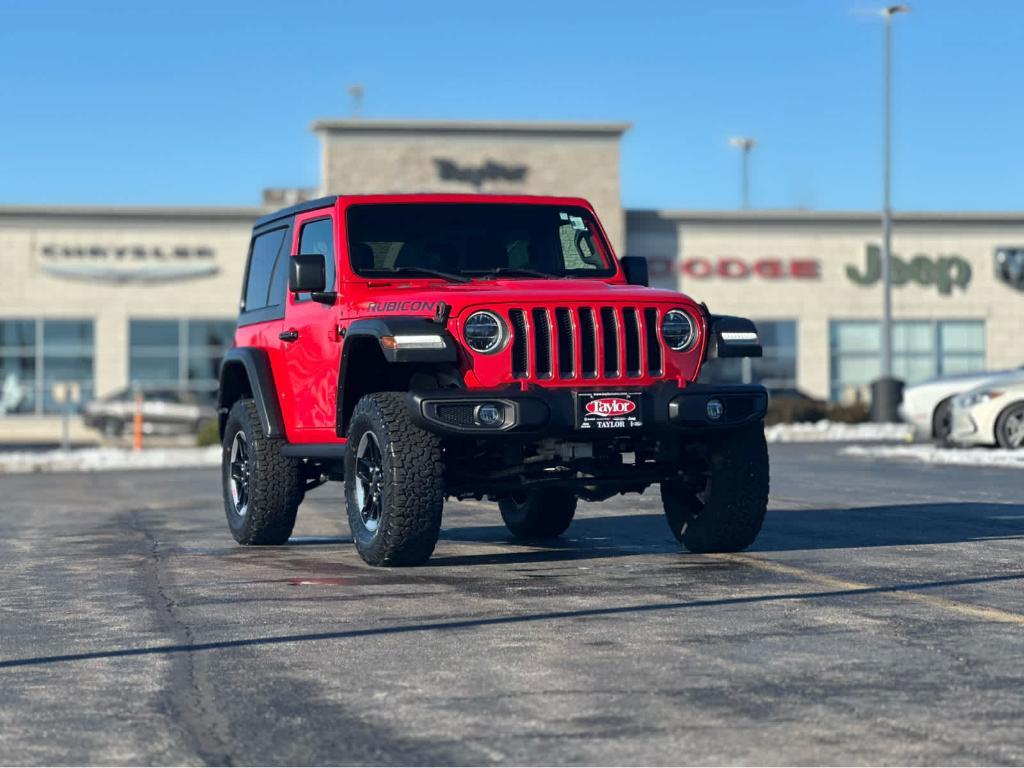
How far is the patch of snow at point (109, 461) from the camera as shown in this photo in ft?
100

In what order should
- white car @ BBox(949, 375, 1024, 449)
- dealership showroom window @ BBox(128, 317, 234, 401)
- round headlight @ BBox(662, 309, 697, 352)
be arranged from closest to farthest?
round headlight @ BBox(662, 309, 697, 352), white car @ BBox(949, 375, 1024, 449), dealership showroom window @ BBox(128, 317, 234, 401)

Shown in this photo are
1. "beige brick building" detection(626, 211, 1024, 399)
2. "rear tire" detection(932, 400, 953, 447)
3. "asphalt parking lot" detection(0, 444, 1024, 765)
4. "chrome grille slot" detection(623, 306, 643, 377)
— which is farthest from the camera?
"beige brick building" detection(626, 211, 1024, 399)

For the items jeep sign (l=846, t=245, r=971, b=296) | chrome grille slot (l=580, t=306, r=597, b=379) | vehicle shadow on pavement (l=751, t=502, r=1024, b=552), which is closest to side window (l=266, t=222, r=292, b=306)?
chrome grille slot (l=580, t=306, r=597, b=379)

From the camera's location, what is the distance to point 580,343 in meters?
10.1

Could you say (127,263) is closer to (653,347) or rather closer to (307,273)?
(307,273)

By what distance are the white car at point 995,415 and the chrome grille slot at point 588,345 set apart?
14555 mm

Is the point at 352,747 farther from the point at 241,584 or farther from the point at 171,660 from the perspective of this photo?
the point at 241,584

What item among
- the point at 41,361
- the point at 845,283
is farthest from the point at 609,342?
the point at 845,283

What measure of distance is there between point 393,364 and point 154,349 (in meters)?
44.4

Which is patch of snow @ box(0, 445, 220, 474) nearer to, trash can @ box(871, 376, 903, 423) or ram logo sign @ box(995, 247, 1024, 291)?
trash can @ box(871, 376, 903, 423)

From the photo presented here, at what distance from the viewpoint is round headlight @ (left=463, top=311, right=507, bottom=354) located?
10.0 m

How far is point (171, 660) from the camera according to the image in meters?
7.04

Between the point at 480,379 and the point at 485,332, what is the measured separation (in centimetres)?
25

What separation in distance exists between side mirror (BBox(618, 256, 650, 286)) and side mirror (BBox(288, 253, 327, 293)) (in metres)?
2.08
